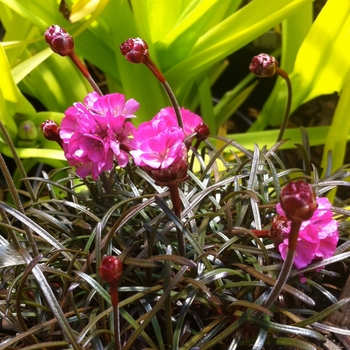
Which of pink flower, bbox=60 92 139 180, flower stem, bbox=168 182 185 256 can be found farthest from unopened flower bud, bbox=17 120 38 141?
flower stem, bbox=168 182 185 256

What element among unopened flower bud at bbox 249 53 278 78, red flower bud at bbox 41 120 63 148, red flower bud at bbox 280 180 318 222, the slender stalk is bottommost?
the slender stalk

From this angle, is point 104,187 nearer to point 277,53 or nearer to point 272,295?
point 272,295

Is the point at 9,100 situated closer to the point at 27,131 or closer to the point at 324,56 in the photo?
the point at 27,131

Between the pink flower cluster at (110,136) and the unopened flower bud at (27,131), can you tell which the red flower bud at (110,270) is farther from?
the unopened flower bud at (27,131)

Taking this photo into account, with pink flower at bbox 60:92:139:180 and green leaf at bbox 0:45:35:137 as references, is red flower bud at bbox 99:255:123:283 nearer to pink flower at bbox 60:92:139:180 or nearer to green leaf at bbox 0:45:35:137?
pink flower at bbox 60:92:139:180

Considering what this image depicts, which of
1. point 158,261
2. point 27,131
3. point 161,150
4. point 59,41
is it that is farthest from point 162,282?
point 27,131

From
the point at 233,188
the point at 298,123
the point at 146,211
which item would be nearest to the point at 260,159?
the point at 233,188

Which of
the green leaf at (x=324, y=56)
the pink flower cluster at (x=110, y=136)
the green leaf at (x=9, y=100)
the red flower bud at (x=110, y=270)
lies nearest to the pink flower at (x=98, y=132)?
the pink flower cluster at (x=110, y=136)
